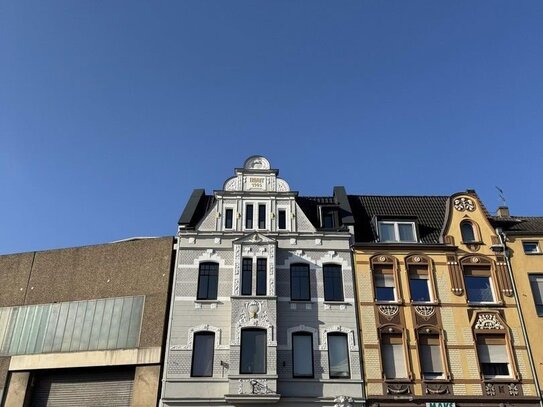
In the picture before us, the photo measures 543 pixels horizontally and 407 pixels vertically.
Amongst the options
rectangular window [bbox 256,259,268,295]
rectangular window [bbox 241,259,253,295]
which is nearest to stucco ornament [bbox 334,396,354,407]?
rectangular window [bbox 256,259,268,295]

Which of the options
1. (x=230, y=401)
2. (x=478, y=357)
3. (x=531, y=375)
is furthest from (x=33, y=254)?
(x=531, y=375)

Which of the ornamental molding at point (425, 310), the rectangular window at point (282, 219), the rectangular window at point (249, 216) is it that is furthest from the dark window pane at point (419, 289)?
the rectangular window at point (249, 216)

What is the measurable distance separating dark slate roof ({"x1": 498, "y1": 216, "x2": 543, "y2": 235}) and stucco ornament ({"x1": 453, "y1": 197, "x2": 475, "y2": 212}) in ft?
5.05

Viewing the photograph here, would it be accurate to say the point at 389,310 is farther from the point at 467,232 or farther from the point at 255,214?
the point at 255,214

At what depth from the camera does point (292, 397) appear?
23.5 metres

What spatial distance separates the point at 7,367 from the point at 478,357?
79.5ft

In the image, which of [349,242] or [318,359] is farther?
[349,242]

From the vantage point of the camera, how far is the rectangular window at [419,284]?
26.6 m

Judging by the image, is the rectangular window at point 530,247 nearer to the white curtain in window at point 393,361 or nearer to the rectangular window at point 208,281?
the white curtain in window at point 393,361

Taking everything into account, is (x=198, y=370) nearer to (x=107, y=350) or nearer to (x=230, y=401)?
(x=230, y=401)

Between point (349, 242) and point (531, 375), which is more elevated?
point (349, 242)

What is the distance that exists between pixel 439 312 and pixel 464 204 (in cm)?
699

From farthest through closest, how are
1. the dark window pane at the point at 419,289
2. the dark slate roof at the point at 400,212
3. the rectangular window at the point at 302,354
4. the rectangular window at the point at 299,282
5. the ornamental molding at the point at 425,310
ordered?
the dark slate roof at the point at 400,212, the dark window pane at the point at 419,289, the rectangular window at the point at 299,282, the ornamental molding at the point at 425,310, the rectangular window at the point at 302,354

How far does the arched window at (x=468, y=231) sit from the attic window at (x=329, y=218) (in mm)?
7030
